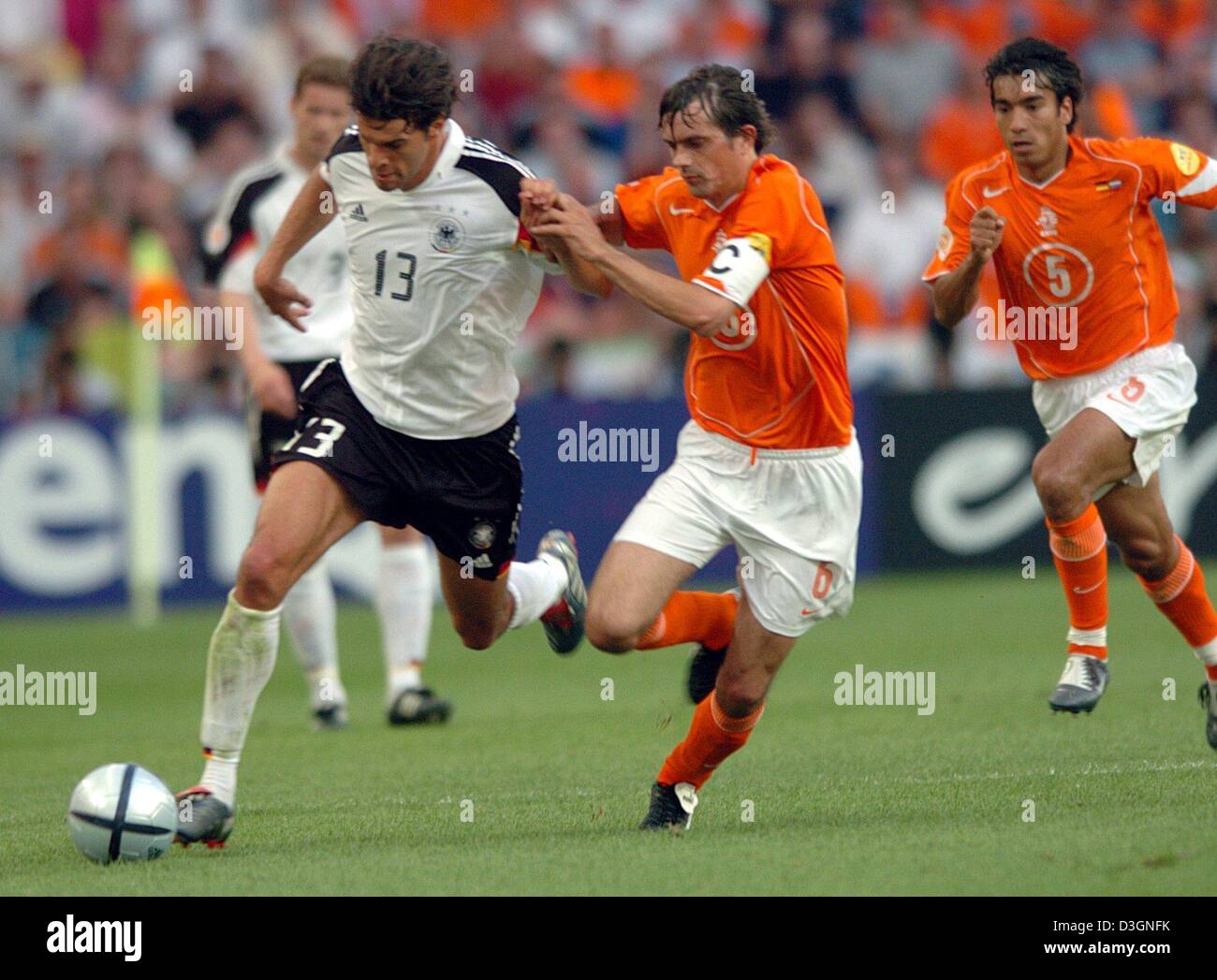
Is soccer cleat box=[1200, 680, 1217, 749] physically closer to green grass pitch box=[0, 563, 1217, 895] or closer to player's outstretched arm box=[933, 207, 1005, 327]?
green grass pitch box=[0, 563, 1217, 895]

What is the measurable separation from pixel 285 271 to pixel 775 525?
3.57m

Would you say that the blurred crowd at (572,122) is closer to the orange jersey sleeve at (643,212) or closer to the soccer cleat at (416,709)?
the soccer cleat at (416,709)

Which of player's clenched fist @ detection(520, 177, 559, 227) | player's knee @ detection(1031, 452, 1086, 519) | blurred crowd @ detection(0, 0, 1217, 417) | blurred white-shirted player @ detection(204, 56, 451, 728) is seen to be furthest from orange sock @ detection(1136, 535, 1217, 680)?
blurred crowd @ detection(0, 0, 1217, 417)

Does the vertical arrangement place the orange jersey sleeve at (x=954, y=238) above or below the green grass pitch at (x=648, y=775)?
above

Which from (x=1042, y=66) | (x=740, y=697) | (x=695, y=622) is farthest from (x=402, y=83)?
(x=1042, y=66)

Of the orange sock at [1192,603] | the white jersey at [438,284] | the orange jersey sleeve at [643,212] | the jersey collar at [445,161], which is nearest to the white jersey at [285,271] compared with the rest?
the white jersey at [438,284]

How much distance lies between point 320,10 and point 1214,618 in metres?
11.0

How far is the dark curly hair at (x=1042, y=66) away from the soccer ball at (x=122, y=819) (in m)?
3.76

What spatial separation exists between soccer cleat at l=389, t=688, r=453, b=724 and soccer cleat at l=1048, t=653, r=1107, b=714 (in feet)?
9.48

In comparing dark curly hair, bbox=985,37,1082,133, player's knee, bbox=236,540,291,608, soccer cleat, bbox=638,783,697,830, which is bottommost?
soccer cleat, bbox=638,783,697,830

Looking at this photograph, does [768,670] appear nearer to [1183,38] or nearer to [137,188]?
[137,188]

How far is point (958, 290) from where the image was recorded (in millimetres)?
6820

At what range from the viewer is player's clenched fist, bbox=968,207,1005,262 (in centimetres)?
641

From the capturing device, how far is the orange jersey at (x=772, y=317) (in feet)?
19.8
